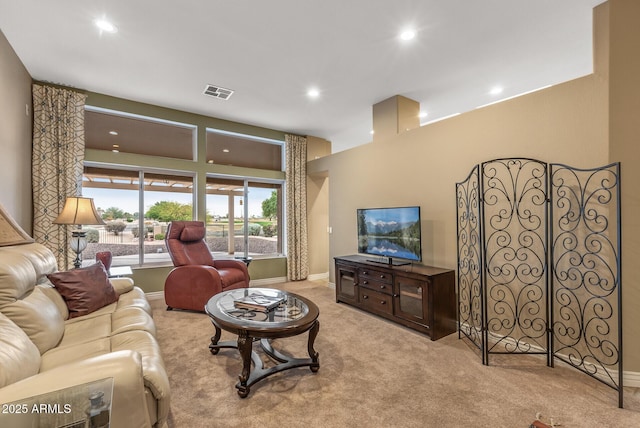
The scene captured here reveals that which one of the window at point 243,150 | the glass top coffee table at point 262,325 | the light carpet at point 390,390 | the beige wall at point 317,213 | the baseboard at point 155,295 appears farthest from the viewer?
the beige wall at point 317,213

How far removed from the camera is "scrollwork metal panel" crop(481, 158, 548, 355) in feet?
8.38

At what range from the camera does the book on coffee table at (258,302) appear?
7.80 ft

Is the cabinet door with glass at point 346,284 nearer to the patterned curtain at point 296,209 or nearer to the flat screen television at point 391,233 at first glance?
the flat screen television at point 391,233

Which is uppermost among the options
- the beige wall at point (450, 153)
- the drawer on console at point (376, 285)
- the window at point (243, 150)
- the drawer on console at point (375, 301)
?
the window at point (243, 150)

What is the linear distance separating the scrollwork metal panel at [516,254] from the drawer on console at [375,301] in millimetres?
1019

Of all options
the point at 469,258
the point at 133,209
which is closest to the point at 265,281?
the point at 133,209

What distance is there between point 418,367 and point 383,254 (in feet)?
5.20

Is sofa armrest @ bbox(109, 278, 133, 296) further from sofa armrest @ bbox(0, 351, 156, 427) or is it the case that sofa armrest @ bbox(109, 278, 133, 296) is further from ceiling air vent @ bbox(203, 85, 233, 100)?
ceiling air vent @ bbox(203, 85, 233, 100)

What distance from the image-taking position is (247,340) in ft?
6.53

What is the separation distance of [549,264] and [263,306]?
240 cm

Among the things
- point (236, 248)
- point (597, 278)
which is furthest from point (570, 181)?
point (236, 248)

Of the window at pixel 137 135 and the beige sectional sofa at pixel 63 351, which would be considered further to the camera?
the window at pixel 137 135

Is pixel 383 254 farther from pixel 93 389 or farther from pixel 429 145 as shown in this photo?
pixel 93 389

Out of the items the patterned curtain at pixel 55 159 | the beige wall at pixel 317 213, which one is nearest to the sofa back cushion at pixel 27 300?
the patterned curtain at pixel 55 159
